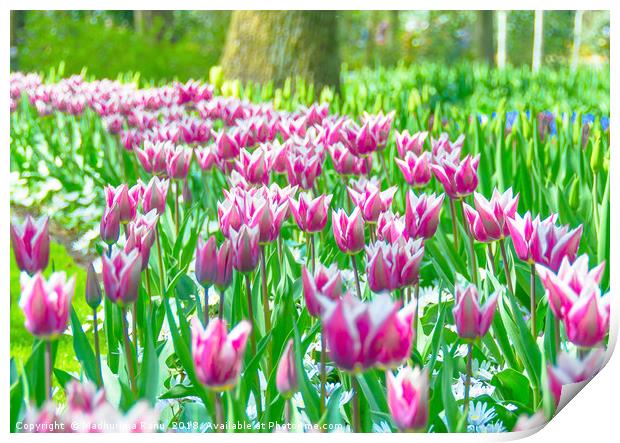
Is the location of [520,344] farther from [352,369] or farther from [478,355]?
[352,369]

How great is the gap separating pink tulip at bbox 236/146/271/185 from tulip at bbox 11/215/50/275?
0.63m

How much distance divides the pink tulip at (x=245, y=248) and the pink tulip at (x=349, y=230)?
159 millimetres

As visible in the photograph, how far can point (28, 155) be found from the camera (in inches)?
142

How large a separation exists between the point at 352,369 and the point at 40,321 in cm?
42

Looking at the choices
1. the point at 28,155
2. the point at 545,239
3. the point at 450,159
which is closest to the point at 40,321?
the point at 545,239

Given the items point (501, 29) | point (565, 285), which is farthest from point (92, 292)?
point (501, 29)

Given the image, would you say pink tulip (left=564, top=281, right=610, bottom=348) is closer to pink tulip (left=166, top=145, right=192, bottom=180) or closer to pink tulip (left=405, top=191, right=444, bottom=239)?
pink tulip (left=405, top=191, right=444, bottom=239)

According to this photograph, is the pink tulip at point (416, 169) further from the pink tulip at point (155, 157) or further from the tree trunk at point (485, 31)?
the tree trunk at point (485, 31)

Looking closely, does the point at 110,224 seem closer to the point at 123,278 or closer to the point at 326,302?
the point at 123,278

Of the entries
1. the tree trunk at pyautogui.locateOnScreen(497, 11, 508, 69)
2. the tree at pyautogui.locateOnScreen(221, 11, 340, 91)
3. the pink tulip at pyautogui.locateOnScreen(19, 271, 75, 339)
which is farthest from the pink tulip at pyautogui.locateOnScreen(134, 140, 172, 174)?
the tree at pyautogui.locateOnScreen(221, 11, 340, 91)

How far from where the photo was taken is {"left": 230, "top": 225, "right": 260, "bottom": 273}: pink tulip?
125cm

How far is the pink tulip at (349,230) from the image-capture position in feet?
4.43

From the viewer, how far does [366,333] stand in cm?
90
